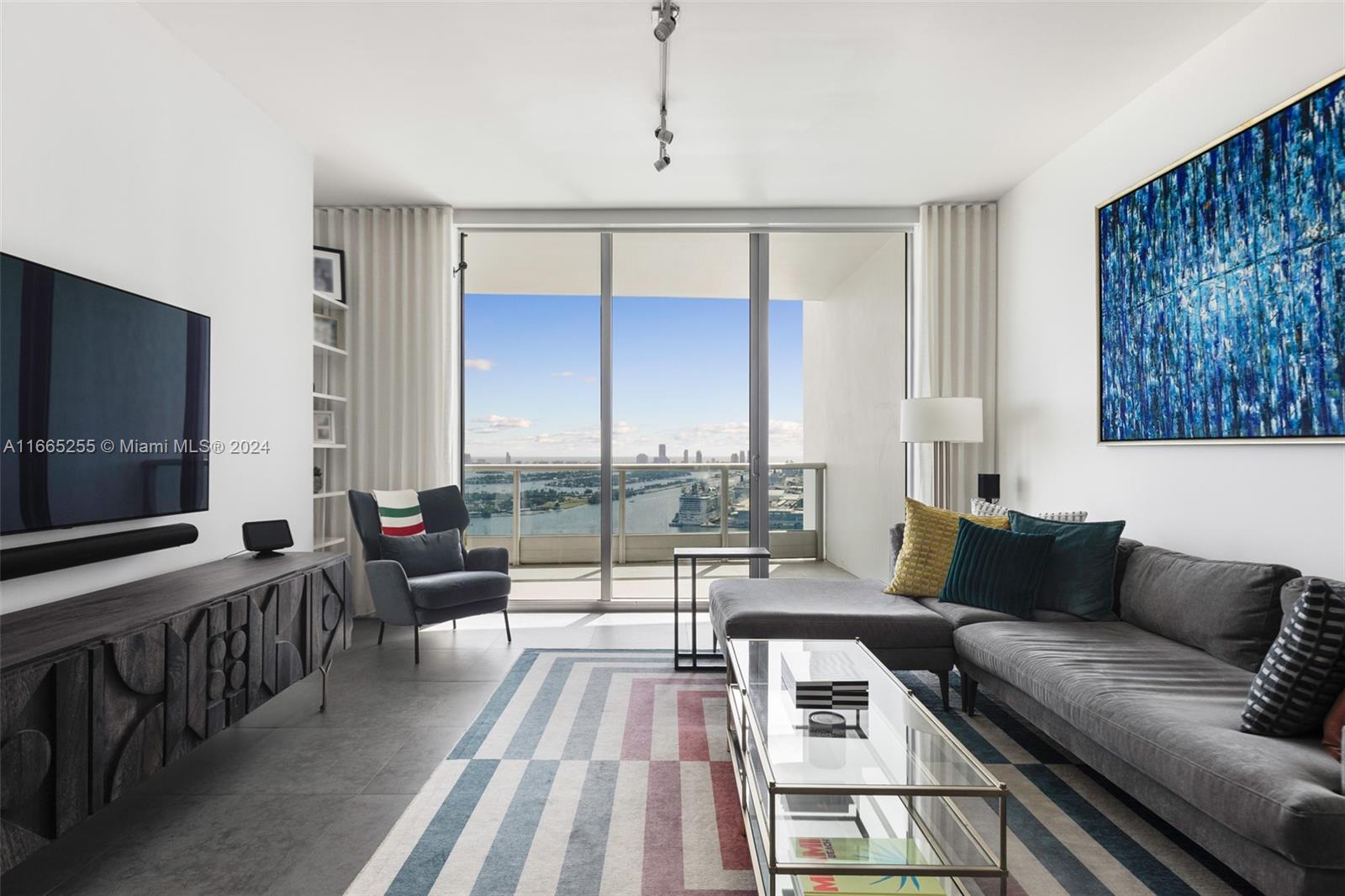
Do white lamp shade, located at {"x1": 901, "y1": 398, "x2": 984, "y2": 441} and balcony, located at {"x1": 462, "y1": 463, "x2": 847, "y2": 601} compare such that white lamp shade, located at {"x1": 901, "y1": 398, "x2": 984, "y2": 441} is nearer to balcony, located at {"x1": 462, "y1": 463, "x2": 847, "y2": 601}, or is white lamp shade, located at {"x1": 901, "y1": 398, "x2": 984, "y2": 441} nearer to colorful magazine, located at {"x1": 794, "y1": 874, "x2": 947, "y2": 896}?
balcony, located at {"x1": 462, "y1": 463, "x2": 847, "y2": 601}

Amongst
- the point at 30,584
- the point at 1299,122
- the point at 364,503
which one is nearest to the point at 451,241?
the point at 364,503

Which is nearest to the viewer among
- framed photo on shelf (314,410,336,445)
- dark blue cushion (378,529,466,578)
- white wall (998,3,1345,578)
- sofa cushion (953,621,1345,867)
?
sofa cushion (953,621,1345,867)

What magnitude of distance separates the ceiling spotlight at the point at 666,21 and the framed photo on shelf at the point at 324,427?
10.8 feet

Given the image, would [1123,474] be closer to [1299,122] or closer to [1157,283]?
[1157,283]

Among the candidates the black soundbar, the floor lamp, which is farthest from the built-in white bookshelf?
the floor lamp

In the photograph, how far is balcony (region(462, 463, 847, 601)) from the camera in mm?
5555

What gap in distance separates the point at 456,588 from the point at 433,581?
0.14 m

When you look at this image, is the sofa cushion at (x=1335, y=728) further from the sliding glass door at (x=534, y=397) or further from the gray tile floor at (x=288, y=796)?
the sliding glass door at (x=534, y=397)

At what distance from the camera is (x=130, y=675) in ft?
6.93

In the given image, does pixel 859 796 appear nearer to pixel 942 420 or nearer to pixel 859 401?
pixel 942 420

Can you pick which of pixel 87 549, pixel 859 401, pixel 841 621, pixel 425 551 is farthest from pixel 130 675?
pixel 859 401

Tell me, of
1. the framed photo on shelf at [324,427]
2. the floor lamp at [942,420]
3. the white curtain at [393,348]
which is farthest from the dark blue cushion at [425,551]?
the floor lamp at [942,420]

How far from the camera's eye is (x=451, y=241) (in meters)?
5.35

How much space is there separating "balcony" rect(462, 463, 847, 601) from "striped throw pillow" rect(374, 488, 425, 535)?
0.79 metres
